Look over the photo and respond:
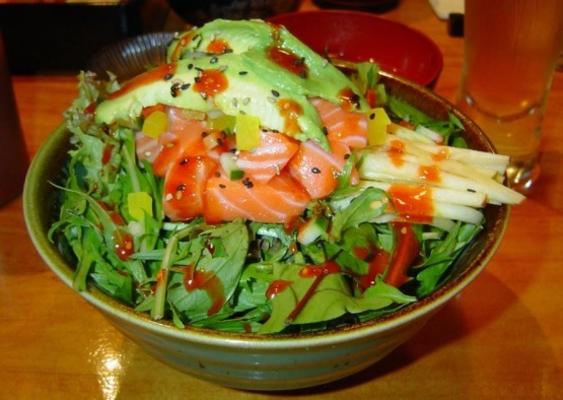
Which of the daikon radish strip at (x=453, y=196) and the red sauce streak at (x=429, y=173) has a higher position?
the red sauce streak at (x=429, y=173)

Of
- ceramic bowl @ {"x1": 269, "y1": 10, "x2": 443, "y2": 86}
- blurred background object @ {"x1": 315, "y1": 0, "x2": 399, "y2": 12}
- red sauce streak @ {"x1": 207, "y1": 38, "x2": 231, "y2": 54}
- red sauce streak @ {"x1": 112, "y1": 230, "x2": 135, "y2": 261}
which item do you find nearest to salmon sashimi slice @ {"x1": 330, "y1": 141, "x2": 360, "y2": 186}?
red sauce streak @ {"x1": 207, "y1": 38, "x2": 231, "y2": 54}

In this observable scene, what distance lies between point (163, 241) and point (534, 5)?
35.9 inches

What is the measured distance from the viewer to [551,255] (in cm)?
134

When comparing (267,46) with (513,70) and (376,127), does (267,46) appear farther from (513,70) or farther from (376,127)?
(513,70)

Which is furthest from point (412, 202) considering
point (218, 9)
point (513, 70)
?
point (218, 9)

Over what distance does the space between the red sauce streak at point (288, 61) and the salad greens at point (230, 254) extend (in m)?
0.15

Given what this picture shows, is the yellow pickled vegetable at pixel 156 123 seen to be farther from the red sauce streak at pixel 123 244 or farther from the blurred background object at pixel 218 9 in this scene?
the blurred background object at pixel 218 9

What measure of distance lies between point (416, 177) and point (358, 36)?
41.2 inches

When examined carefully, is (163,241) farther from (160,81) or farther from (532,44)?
(532,44)

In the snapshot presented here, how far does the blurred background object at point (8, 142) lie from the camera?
147 centimetres

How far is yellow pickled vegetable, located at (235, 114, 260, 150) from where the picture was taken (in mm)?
938

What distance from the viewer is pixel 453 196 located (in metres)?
0.99

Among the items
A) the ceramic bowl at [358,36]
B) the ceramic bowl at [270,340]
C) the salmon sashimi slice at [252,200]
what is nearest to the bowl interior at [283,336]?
the ceramic bowl at [270,340]

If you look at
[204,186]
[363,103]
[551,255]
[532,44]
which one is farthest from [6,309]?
[532,44]
